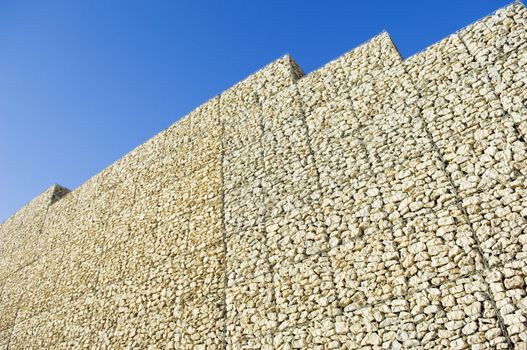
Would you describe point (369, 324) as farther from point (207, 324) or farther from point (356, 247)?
point (207, 324)

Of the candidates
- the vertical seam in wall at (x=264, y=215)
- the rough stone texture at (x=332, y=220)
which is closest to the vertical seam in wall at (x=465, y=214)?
the rough stone texture at (x=332, y=220)

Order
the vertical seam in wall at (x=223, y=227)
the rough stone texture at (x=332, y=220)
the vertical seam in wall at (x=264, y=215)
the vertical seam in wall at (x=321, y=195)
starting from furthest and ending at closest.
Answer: the vertical seam in wall at (x=223, y=227), the vertical seam in wall at (x=264, y=215), the vertical seam in wall at (x=321, y=195), the rough stone texture at (x=332, y=220)

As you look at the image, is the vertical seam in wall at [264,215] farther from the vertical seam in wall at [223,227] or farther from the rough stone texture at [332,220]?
the vertical seam in wall at [223,227]

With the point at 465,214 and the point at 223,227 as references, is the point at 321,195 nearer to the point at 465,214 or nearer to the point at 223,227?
the point at 223,227

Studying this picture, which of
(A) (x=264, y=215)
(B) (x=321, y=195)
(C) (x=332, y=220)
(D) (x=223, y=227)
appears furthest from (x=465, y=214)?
(D) (x=223, y=227)

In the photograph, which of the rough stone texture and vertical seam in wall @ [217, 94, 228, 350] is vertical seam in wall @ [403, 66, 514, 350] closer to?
the rough stone texture

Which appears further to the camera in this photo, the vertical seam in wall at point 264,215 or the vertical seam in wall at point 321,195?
the vertical seam in wall at point 264,215

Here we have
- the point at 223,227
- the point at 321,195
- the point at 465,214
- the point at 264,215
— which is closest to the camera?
the point at 465,214

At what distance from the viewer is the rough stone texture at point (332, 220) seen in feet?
23.2

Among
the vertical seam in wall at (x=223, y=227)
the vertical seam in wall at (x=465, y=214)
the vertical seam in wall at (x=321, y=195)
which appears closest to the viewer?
the vertical seam in wall at (x=465, y=214)

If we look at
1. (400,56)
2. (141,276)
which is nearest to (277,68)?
(400,56)

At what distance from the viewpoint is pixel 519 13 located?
8.89 m

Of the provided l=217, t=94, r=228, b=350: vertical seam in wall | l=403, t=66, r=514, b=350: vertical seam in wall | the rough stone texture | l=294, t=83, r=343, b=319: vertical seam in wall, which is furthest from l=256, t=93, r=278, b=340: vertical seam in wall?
l=403, t=66, r=514, b=350: vertical seam in wall

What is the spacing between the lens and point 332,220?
8969mm
